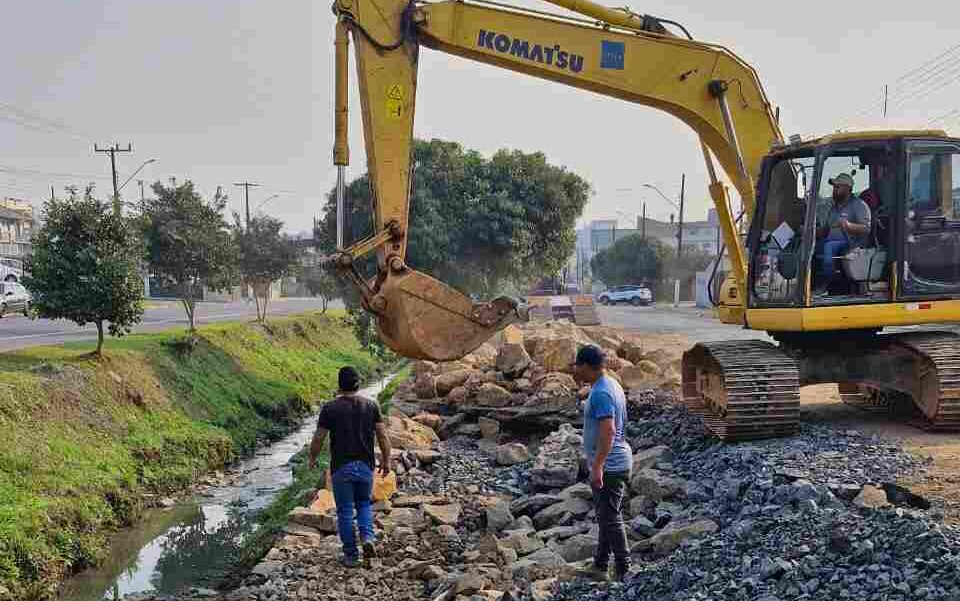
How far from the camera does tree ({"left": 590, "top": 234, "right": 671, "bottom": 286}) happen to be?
2421 inches

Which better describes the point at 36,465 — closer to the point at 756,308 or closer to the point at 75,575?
the point at 75,575

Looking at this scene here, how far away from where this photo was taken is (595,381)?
593 cm

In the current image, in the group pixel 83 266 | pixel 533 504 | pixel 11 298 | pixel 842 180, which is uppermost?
pixel 842 180

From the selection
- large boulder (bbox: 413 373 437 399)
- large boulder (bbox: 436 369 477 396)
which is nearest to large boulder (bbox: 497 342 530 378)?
large boulder (bbox: 436 369 477 396)

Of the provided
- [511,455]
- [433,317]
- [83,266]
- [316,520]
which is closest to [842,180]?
[433,317]

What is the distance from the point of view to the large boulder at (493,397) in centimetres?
1368

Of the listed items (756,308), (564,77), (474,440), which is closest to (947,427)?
(756,308)

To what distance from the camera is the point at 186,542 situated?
11000 millimetres

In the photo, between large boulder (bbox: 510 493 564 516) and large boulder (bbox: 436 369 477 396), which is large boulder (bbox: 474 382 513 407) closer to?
large boulder (bbox: 436 369 477 396)

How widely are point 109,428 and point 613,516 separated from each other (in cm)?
955

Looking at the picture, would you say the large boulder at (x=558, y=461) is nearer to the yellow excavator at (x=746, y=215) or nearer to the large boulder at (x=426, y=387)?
the yellow excavator at (x=746, y=215)

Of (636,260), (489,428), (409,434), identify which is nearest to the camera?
(409,434)

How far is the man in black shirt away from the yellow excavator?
1.05m

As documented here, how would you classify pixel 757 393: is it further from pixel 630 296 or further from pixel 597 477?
pixel 630 296
